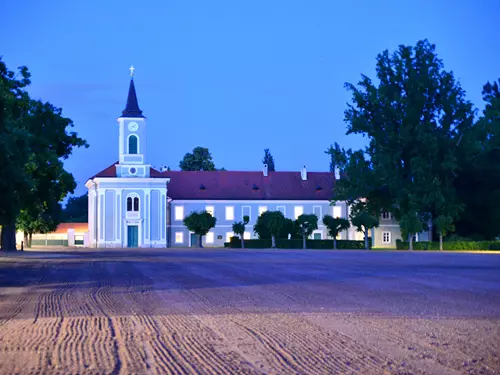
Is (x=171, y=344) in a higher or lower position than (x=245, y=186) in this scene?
lower

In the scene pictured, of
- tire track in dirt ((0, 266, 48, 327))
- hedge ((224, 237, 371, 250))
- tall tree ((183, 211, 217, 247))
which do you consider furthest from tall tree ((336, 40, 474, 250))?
tire track in dirt ((0, 266, 48, 327))

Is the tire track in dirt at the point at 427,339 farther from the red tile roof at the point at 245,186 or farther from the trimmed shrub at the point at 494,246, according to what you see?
the red tile roof at the point at 245,186

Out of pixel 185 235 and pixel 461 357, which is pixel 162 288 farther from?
pixel 185 235

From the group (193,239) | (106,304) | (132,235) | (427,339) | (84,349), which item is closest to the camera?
(84,349)

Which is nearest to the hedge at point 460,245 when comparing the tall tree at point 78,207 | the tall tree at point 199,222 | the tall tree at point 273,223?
the tall tree at point 273,223

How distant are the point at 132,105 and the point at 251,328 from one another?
82120mm

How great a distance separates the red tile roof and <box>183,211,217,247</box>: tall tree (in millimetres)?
9865

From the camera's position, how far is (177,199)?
324ft

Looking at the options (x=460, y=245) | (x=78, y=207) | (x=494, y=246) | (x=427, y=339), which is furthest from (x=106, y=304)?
(x=78, y=207)

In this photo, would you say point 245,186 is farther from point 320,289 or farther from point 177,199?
point 320,289

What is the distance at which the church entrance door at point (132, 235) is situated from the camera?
3561 inches

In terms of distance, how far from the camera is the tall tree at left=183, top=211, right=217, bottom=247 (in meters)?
88.6

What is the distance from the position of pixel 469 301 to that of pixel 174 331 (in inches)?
284

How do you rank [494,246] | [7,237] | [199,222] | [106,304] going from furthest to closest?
1. [199,222]
2. [494,246]
3. [7,237]
4. [106,304]
